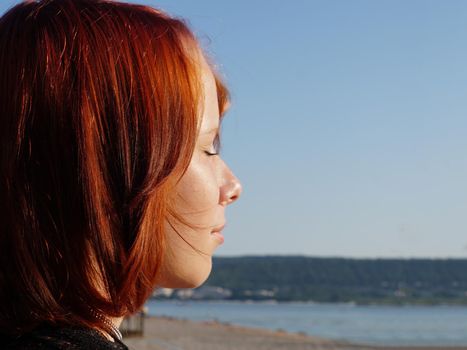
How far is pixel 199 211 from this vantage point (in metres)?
1.53

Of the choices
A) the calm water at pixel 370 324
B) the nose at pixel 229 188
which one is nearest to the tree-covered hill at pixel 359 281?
the calm water at pixel 370 324

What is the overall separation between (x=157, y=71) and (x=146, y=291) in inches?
12.6

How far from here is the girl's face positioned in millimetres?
1515

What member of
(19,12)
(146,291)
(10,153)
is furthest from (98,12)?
(146,291)

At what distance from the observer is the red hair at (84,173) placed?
1.38 meters

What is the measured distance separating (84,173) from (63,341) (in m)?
0.23

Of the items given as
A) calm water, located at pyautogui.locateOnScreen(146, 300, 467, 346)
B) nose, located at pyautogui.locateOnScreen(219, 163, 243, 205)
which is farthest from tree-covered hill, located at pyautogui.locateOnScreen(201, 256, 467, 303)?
Answer: nose, located at pyautogui.locateOnScreen(219, 163, 243, 205)

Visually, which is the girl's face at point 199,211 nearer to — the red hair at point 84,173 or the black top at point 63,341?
the red hair at point 84,173

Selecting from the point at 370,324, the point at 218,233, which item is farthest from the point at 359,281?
the point at 218,233

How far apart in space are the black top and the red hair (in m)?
0.03

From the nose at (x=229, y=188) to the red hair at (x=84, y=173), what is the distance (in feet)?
0.60

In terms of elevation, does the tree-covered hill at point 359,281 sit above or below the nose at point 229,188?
below

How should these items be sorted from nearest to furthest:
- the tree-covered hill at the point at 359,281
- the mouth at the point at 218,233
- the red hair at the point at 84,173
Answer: the red hair at the point at 84,173 < the mouth at the point at 218,233 < the tree-covered hill at the point at 359,281

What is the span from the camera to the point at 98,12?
4.95 feet
